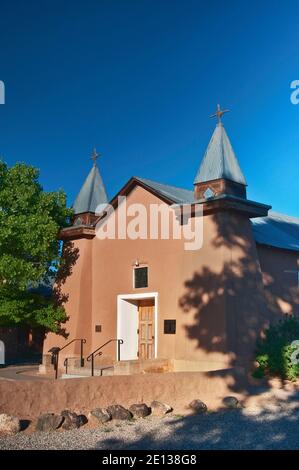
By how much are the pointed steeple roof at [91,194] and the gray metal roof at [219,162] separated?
5266 millimetres

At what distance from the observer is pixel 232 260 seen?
53.0 feet

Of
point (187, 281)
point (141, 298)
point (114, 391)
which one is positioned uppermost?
point (187, 281)

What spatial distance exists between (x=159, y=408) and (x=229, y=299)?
4583mm

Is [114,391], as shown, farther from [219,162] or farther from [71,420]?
[219,162]

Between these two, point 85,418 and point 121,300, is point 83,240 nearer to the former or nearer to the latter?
point 121,300

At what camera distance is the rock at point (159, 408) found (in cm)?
1230

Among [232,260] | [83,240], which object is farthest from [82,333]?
[232,260]

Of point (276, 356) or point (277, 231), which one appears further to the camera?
point (277, 231)

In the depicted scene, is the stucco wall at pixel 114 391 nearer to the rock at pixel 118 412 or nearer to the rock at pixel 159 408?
the rock at pixel 159 408

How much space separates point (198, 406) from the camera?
42.0ft

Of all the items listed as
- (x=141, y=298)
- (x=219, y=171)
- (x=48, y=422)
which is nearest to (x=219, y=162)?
(x=219, y=171)

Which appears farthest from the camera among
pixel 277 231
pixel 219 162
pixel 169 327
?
pixel 277 231

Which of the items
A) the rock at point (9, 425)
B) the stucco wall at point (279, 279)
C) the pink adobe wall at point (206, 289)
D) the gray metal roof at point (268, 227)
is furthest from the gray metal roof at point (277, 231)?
the rock at point (9, 425)

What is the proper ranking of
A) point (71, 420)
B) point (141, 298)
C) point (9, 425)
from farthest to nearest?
point (141, 298)
point (71, 420)
point (9, 425)
